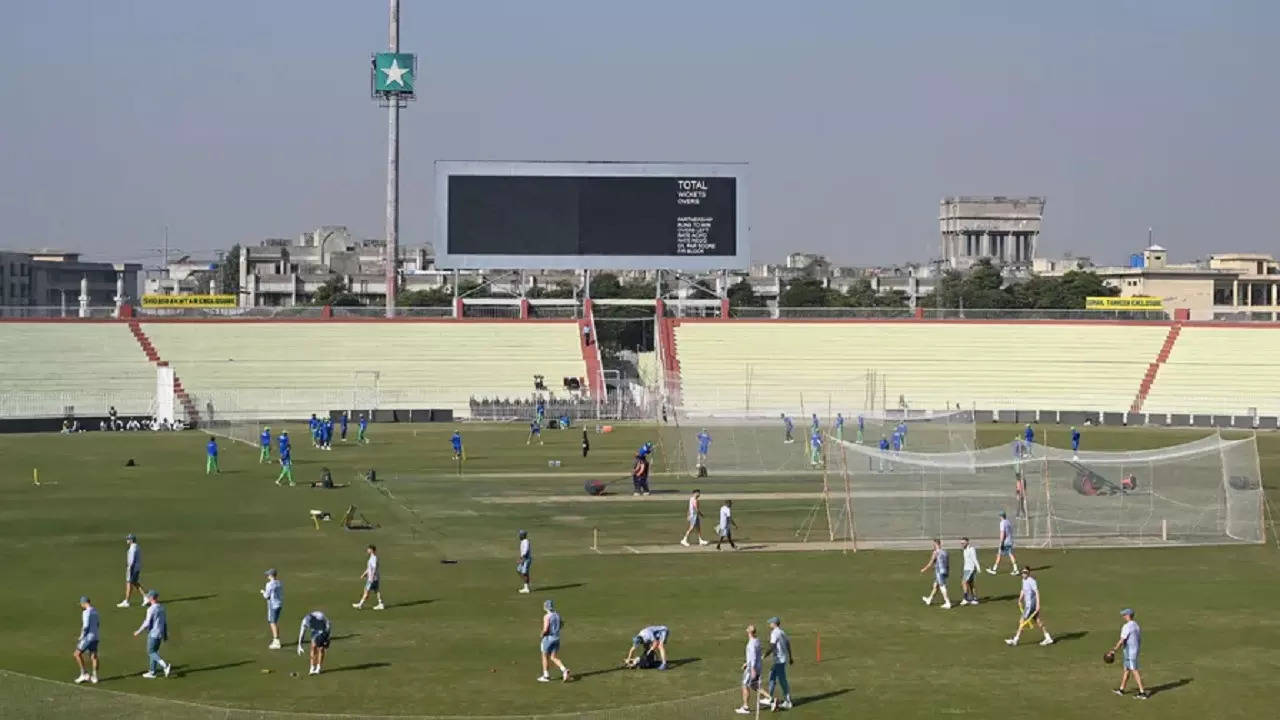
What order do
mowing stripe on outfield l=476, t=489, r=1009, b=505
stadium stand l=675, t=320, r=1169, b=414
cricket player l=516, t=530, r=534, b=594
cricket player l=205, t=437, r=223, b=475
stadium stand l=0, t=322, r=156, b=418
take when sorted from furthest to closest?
1. stadium stand l=675, t=320, r=1169, b=414
2. stadium stand l=0, t=322, r=156, b=418
3. cricket player l=205, t=437, r=223, b=475
4. mowing stripe on outfield l=476, t=489, r=1009, b=505
5. cricket player l=516, t=530, r=534, b=594

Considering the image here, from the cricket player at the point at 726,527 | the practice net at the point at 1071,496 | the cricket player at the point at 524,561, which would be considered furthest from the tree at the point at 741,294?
the cricket player at the point at 524,561

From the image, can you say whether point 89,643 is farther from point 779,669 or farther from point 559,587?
point 559,587

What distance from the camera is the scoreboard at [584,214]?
299 feet

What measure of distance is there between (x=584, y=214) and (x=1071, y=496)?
53.5m

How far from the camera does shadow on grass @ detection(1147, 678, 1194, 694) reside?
78.8ft

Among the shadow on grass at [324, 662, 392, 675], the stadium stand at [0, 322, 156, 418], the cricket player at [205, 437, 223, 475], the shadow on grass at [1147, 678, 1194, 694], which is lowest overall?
the shadow on grass at [1147, 678, 1194, 694]

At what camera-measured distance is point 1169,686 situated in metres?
24.3

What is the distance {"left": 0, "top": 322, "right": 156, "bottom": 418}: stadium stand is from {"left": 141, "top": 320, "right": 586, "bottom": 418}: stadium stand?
2066 millimetres

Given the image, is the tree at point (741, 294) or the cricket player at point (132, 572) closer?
the cricket player at point (132, 572)

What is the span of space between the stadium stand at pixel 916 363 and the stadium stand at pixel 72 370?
27321 mm

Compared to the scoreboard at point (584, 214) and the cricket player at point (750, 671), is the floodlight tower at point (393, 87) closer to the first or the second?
the scoreboard at point (584, 214)

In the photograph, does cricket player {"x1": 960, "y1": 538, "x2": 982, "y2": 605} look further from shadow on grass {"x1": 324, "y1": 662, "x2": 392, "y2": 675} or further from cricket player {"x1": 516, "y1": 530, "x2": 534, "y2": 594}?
shadow on grass {"x1": 324, "y1": 662, "x2": 392, "y2": 675}

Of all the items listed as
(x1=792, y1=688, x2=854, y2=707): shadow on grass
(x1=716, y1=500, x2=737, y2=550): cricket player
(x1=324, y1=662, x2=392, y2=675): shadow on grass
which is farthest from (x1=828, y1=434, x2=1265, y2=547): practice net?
(x1=324, y1=662, x2=392, y2=675): shadow on grass

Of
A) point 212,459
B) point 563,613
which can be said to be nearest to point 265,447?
point 212,459
